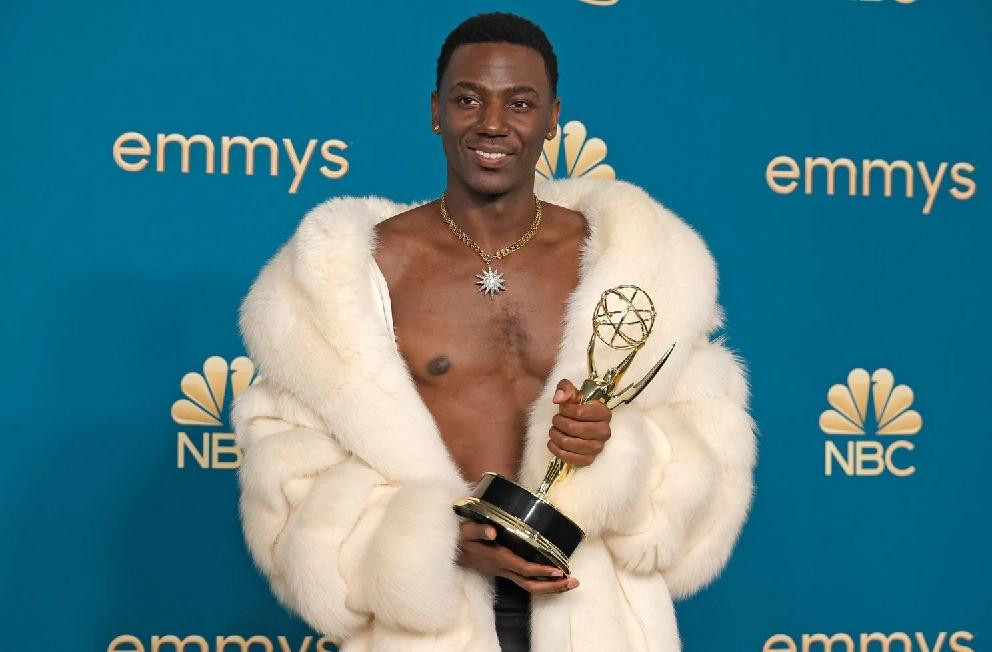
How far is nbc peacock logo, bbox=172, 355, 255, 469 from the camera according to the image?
10.0ft

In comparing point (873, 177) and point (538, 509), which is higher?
point (873, 177)

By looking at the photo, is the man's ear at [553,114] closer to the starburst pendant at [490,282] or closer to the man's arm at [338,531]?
the starburst pendant at [490,282]

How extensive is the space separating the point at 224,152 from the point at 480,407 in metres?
1.19

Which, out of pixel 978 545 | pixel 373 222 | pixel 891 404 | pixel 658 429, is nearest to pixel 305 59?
pixel 373 222

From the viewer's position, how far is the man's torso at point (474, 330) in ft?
7.23

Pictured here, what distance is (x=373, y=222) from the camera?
2.33m

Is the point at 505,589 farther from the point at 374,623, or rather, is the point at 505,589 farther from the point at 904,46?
the point at 904,46

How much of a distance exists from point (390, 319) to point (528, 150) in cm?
37

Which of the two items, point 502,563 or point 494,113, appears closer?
point 502,563

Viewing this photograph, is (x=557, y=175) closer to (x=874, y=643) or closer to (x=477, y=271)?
(x=477, y=271)

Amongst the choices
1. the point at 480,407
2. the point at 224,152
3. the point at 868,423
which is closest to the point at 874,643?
the point at 868,423

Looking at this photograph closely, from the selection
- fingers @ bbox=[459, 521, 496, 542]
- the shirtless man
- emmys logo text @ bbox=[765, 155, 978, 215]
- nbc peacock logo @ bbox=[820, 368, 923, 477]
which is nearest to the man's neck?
the shirtless man

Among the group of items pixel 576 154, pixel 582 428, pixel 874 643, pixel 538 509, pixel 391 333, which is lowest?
pixel 874 643

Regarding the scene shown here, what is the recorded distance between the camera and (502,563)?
196 cm
